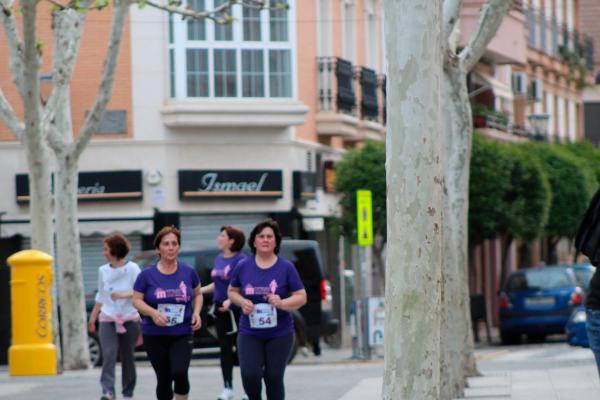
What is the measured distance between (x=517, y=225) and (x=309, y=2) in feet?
23.9

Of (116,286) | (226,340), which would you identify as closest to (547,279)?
(226,340)

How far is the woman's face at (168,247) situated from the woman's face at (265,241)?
106cm

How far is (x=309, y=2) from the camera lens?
36594mm

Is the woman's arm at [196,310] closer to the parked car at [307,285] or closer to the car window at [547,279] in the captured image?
the parked car at [307,285]

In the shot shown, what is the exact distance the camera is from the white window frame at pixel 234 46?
110 ft

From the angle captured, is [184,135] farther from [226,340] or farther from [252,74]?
[226,340]

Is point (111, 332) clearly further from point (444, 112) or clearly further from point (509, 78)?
point (509, 78)

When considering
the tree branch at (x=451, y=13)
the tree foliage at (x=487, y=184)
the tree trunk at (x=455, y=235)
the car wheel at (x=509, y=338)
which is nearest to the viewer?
the tree branch at (x=451, y=13)

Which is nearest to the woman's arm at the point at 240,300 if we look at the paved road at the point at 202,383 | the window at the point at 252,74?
the paved road at the point at 202,383

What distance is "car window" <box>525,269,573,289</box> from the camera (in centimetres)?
3467

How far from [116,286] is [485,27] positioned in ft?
14.4

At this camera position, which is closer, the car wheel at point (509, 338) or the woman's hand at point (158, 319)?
the woman's hand at point (158, 319)

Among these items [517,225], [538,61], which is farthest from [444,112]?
[538,61]

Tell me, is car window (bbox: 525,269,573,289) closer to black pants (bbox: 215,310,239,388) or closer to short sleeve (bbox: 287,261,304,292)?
black pants (bbox: 215,310,239,388)
